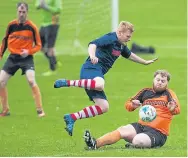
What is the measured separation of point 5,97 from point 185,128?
3.74 meters

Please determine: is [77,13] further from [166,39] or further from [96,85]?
[96,85]

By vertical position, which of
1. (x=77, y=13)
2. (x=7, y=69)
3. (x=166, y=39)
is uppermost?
(x=7, y=69)

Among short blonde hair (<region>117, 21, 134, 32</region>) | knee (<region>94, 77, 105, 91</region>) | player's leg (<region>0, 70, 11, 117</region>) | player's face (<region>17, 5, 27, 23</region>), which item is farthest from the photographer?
player's leg (<region>0, 70, 11, 117</region>)

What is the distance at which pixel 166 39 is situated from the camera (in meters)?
32.3

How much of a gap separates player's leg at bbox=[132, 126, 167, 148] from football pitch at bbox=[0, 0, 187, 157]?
0.21 metres

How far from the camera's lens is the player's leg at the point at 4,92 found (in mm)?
17336

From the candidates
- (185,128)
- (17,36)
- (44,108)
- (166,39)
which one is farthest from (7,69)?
(166,39)

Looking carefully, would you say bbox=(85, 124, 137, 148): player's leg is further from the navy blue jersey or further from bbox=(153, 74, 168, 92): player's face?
the navy blue jersey

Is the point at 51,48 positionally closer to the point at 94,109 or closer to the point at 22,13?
the point at 22,13

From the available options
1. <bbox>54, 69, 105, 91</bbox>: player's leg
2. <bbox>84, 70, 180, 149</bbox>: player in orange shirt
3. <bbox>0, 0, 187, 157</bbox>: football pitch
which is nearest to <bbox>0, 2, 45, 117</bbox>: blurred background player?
<bbox>0, 0, 187, 157</bbox>: football pitch

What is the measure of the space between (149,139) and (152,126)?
0.30 meters

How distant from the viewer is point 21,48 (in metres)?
17.4

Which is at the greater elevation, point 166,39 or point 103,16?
point 103,16

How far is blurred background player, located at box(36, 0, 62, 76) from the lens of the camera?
23266mm
